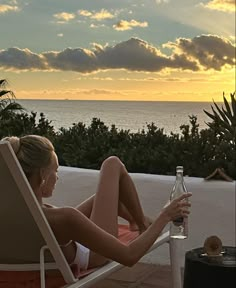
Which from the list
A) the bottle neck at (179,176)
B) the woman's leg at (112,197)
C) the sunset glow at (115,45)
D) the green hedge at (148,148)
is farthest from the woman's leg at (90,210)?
the sunset glow at (115,45)

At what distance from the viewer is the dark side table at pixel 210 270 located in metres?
2.71

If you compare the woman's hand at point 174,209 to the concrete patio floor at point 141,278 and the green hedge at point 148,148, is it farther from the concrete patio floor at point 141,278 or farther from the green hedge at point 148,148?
the green hedge at point 148,148

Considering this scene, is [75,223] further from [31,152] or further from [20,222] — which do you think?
[31,152]

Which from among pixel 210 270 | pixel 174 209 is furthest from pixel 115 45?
pixel 174 209

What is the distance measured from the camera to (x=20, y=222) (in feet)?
7.46

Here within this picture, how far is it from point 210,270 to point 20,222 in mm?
928

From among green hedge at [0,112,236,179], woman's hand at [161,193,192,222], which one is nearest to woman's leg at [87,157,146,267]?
woman's hand at [161,193,192,222]

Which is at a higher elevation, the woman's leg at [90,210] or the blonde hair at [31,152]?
the blonde hair at [31,152]

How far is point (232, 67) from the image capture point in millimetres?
12828

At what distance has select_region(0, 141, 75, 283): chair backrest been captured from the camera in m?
2.10

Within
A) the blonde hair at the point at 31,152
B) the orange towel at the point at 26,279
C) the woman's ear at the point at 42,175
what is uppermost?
the blonde hair at the point at 31,152

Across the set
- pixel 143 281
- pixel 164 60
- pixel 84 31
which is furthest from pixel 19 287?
pixel 164 60

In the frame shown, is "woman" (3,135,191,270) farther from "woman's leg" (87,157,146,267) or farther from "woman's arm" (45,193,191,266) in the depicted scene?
"woman's leg" (87,157,146,267)

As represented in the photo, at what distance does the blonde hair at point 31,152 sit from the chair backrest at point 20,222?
17 cm
